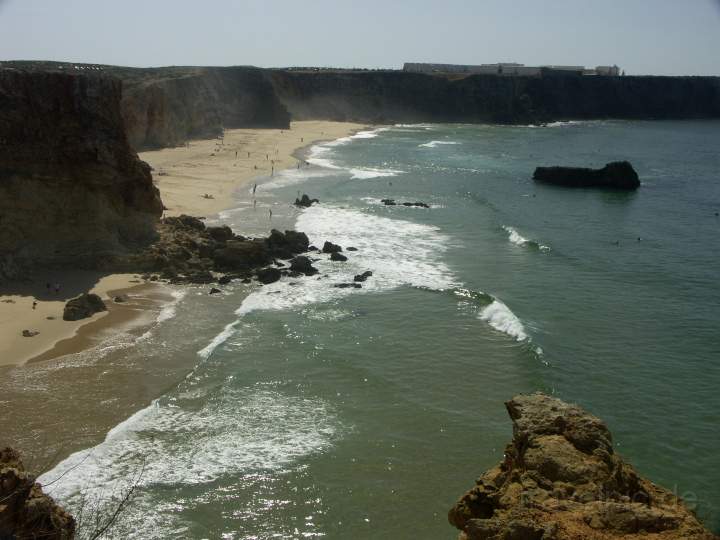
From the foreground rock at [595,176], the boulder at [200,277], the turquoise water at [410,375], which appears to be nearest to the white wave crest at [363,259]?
the turquoise water at [410,375]

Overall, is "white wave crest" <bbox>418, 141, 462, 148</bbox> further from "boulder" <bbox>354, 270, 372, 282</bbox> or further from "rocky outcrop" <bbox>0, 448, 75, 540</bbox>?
"rocky outcrop" <bbox>0, 448, 75, 540</bbox>

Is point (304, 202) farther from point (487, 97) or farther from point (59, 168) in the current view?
point (487, 97)

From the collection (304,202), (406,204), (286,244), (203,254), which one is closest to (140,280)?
(203,254)

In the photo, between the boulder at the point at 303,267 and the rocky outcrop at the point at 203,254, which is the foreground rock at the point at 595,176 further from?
the boulder at the point at 303,267

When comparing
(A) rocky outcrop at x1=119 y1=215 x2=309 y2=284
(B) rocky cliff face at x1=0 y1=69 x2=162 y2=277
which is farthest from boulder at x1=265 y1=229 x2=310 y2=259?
(B) rocky cliff face at x1=0 y1=69 x2=162 y2=277

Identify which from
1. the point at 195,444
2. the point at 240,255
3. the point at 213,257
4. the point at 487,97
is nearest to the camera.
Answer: the point at 195,444
